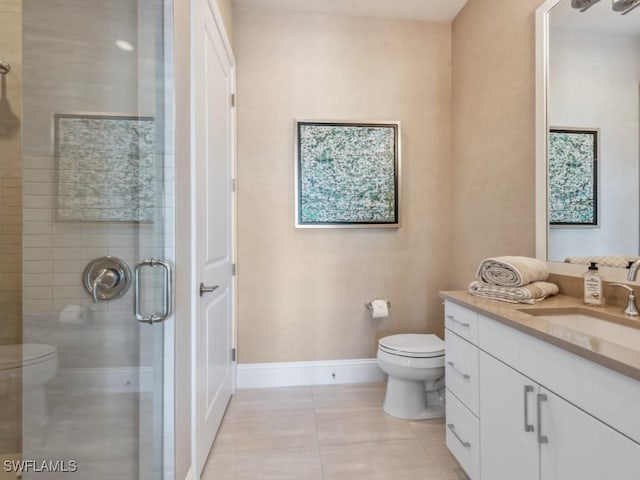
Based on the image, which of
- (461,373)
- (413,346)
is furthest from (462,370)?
(413,346)

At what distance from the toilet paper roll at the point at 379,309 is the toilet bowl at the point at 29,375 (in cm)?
184

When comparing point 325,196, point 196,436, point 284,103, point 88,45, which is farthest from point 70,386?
point 284,103

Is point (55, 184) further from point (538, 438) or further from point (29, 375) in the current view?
point (538, 438)

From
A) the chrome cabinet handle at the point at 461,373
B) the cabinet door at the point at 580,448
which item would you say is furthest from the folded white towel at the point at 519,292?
the cabinet door at the point at 580,448

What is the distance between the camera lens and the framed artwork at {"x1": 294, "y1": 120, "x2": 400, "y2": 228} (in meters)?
2.38

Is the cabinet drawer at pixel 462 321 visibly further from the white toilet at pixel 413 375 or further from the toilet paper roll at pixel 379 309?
the toilet paper roll at pixel 379 309

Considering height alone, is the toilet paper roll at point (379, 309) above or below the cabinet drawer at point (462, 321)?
below

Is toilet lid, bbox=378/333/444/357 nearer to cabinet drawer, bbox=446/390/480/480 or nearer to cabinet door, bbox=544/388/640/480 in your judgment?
cabinet drawer, bbox=446/390/480/480

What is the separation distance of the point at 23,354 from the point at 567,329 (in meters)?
1.61

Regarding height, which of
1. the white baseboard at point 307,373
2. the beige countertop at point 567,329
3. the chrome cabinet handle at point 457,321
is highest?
the beige countertop at point 567,329

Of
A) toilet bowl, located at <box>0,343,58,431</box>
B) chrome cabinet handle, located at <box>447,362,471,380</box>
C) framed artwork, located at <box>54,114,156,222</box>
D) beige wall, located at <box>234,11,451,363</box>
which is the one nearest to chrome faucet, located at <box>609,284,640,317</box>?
chrome cabinet handle, located at <box>447,362,471,380</box>

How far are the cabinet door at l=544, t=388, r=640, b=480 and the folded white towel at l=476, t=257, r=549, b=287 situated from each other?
21.4 inches

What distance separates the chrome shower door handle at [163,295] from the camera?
114cm

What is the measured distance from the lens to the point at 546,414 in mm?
959
